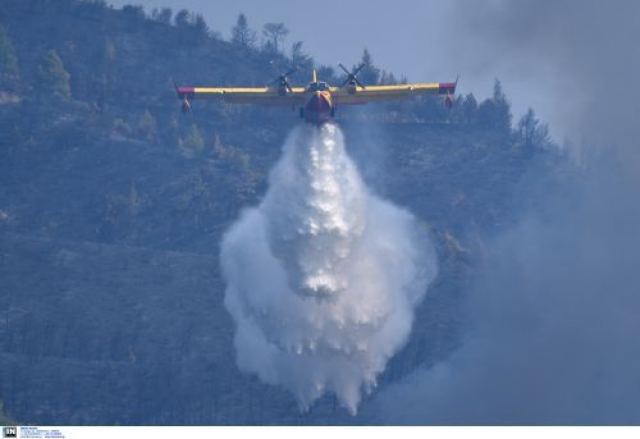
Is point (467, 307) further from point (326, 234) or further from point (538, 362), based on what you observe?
point (326, 234)

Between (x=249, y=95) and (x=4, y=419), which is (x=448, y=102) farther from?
(x=4, y=419)

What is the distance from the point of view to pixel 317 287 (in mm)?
130375

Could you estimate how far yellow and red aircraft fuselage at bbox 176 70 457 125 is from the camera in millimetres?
125125

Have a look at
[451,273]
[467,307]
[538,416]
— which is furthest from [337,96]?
[451,273]

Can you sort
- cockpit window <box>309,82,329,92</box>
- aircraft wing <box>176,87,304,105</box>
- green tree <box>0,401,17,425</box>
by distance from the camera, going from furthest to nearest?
green tree <box>0,401,17,425</box> → aircraft wing <box>176,87,304,105</box> → cockpit window <box>309,82,329,92</box>

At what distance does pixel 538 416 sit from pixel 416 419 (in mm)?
10259

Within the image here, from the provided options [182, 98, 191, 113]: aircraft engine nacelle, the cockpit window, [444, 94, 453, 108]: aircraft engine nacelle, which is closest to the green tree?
[182, 98, 191, 113]: aircraft engine nacelle

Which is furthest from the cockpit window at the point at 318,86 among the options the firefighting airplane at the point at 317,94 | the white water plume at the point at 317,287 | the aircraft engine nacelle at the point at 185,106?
the aircraft engine nacelle at the point at 185,106

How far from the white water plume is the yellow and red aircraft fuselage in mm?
3220

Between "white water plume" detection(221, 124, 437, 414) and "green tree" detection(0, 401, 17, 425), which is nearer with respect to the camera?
"white water plume" detection(221, 124, 437, 414)

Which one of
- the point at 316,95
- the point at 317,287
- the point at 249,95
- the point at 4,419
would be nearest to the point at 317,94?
the point at 316,95

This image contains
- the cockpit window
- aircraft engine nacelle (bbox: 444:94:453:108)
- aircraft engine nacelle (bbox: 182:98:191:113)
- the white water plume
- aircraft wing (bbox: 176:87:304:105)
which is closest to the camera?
the cockpit window

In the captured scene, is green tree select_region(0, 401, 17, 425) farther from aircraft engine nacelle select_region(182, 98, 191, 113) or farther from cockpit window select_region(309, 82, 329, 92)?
cockpit window select_region(309, 82, 329, 92)

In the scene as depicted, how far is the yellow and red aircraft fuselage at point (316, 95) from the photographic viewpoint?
125125mm
